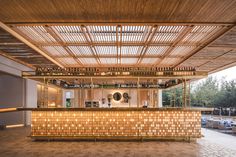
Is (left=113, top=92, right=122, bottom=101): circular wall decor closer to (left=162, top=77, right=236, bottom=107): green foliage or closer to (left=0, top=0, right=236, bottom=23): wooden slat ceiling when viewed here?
(left=0, top=0, right=236, bottom=23): wooden slat ceiling

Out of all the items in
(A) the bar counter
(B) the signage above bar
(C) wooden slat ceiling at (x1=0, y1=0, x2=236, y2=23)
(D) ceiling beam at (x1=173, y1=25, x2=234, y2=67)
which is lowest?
(A) the bar counter

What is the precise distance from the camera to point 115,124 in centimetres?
942

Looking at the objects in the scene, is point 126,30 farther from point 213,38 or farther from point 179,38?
point 213,38

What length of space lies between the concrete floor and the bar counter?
14.5 inches

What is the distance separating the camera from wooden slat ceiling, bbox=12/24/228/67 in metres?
8.51

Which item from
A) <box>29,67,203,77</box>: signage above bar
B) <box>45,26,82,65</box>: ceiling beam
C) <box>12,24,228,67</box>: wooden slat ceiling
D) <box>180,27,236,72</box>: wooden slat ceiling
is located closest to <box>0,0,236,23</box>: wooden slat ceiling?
<box>12,24,228,67</box>: wooden slat ceiling

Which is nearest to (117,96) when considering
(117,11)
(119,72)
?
(119,72)

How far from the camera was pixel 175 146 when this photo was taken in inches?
335

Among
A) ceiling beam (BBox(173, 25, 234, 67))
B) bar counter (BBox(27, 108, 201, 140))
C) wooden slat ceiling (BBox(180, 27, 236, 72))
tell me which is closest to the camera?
ceiling beam (BBox(173, 25, 234, 67))

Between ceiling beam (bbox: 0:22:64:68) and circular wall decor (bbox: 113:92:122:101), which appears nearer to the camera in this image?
ceiling beam (bbox: 0:22:64:68)

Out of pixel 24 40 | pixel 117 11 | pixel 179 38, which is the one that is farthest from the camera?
pixel 179 38

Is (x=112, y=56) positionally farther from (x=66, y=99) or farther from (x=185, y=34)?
(x=66, y=99)

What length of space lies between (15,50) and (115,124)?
179 inches

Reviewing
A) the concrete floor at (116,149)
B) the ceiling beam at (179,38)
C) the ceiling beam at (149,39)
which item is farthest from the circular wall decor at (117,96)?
the concrete floor at (116,149)
